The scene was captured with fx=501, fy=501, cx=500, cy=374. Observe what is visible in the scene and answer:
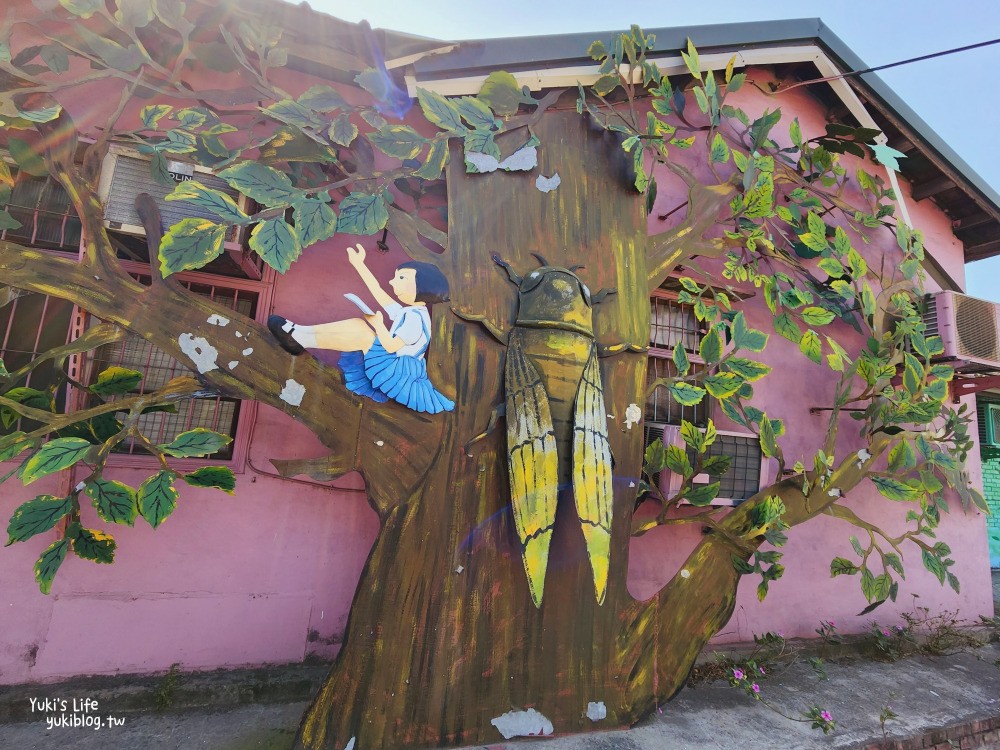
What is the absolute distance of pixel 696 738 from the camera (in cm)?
334

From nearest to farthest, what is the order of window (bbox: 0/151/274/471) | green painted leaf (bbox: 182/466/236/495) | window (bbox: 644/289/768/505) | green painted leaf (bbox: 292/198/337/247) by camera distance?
green painted leaf (bbox: 182/466/236/495) < green painted leaf (bbox: 292/198/337/247) < window (bbox: 0/151/274/471) < window (bbox: 644/289/768/505)

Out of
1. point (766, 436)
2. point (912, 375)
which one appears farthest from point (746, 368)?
point (912, 375)

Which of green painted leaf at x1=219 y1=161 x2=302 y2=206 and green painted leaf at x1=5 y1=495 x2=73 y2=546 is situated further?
green painted leaf at x1=219 y1=161 x2=302 y2=206

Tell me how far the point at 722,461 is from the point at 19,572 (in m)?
4.81

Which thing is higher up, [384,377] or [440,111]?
[440,111]

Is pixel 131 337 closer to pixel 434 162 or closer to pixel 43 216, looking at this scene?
pixel 43 216

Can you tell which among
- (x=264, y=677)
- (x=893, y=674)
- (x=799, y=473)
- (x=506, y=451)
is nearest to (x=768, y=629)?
(x=893, y=674)

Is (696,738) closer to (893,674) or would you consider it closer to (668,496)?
(668,496)

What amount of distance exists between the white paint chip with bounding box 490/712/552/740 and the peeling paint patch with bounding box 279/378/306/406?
2246 millimetres

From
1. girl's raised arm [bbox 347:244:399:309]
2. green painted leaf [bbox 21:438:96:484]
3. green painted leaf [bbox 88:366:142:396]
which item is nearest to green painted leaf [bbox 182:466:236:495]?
green painted leaf [bbox 21:438:96:484]

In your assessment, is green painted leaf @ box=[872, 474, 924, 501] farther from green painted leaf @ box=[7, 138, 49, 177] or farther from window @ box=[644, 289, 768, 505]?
green painted leaf @ box=[7, 138, 49, 177]

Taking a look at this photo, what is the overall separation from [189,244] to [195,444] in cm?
113

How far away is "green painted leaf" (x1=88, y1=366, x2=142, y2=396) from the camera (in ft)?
9.75

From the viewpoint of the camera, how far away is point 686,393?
368 centimetres
